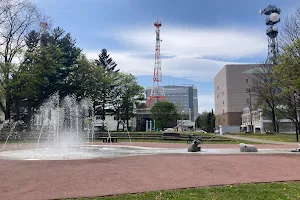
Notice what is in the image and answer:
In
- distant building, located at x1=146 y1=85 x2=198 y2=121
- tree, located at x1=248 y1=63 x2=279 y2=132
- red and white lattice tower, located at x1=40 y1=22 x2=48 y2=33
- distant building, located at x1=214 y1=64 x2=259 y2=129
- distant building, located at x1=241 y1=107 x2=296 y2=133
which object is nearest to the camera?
red and white lattice tower, located at x1=40 y1=22 x2=48 y2=33

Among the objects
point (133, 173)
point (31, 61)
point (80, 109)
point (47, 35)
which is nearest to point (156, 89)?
point (80, 109)

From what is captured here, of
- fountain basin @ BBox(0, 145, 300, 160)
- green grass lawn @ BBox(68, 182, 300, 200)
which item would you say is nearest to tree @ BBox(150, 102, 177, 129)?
fountain basin @ BBox(0, 145, 300, 160)

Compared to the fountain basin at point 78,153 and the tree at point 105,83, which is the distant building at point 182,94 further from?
the fountain basin at point 78,153

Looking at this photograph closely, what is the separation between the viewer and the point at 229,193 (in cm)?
634

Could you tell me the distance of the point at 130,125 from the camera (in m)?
63.6

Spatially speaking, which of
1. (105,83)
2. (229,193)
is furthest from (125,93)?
(229,193)

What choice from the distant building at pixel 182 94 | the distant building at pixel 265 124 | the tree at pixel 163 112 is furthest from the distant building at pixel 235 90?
the distant building at pixel 182 94

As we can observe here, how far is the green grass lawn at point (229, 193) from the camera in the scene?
5.98 meters

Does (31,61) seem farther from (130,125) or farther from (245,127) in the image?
(245,127)

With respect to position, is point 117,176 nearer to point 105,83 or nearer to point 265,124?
point 105,83

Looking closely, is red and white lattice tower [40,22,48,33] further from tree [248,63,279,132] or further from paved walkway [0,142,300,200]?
tree [248,63,279,132]

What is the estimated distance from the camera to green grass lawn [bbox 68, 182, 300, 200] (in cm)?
598

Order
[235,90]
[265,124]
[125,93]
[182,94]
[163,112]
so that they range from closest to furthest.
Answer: [125,93], [163,112], [265,124], [235,90], [182,94]

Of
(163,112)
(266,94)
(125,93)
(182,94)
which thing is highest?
(182,94)
